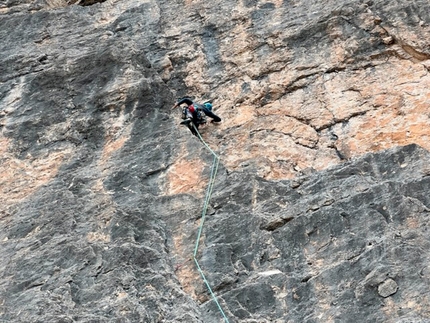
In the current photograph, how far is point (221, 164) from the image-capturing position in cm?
1180

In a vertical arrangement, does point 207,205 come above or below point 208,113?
below

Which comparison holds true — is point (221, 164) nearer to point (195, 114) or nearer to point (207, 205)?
point (207, 205)

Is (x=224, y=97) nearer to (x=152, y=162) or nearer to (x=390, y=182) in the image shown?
(x=152, y=162)

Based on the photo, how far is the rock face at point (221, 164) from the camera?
9719mm

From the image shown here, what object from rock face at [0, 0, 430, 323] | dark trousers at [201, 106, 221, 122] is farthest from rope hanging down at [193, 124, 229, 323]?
dark trousers at [201, 106, 221, 122]

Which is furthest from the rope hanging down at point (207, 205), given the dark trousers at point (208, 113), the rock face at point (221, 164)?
the dark trousers at point (208, 113)

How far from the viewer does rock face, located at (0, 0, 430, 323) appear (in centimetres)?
972

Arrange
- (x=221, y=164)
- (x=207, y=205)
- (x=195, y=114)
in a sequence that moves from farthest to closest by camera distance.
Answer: (x=195, y=114)
(x=221, y=164)
(x=207, y=205)

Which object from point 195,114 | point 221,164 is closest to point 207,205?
point 221,164

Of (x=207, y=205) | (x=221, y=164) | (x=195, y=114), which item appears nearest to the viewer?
(x=207, y=205)

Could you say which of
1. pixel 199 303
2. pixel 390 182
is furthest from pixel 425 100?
pixel 199 303

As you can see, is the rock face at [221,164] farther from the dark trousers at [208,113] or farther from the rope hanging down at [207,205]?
the dark trousers at [208,113]

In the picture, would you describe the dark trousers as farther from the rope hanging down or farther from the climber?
the rope hanging down

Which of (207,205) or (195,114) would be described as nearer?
(207,205)
